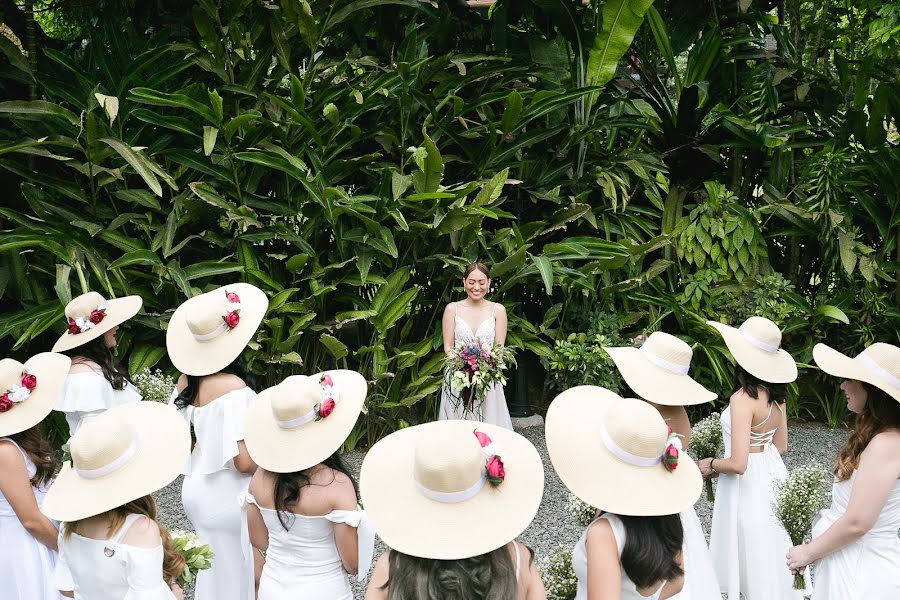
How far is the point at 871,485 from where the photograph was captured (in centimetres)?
245

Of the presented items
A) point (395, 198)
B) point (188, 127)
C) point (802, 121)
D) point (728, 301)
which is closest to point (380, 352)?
point (395, 198)

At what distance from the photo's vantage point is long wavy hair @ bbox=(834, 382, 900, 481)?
2.50 m

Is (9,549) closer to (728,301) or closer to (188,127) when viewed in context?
(188,127)

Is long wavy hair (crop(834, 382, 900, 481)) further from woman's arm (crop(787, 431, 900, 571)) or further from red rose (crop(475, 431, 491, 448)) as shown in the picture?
red rose (crop(475, 431, 491, 448))

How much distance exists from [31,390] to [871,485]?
9.89 ft

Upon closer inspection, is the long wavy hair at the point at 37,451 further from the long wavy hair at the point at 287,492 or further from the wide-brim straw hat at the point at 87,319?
the long wavy hair at the point at 287,492

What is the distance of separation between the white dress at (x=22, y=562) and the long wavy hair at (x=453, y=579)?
5.54ft

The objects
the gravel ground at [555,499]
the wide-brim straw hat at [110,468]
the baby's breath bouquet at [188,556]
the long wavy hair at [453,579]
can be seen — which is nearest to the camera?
the long wavy hair at [453,579]

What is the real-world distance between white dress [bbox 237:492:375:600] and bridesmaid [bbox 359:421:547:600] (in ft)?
1.50

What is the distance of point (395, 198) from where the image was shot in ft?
19.0

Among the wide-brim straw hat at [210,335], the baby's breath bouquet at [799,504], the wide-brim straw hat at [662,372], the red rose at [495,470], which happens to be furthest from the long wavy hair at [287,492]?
the baby's breath bouquet at [799,504]

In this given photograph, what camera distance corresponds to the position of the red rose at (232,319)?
3377 mm

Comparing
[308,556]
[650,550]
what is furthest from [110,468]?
[650,550]

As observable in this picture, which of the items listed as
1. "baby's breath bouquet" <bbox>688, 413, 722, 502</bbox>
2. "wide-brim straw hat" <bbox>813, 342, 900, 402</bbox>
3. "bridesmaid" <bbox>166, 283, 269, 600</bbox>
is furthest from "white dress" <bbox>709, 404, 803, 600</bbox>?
"bridesmaid" <bbox>166, 283, 269, 600</bbox>
